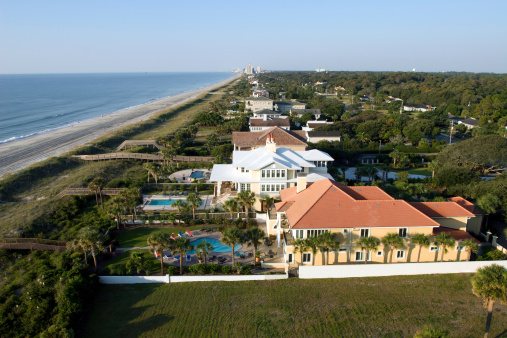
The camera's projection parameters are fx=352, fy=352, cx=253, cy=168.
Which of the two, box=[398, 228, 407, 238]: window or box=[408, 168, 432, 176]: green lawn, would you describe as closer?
box=[398, 228, 407, 238]: window

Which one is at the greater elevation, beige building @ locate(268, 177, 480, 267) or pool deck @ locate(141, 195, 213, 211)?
beige building @ locate(268, 177, 480, 267)

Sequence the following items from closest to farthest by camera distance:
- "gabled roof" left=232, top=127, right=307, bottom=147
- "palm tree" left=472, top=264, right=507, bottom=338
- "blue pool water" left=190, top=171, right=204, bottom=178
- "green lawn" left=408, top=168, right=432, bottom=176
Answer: "palm tree" left=472, top=264, right=507, bottom=338
"blue pool water" left=190, top=171, right=204, bottom=178
"gabled roof" left=232, top=127, right=307, bottom=147
"green lawn" left=408, top=168, right=432, bottom=176

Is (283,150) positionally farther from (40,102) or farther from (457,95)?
(40,102)

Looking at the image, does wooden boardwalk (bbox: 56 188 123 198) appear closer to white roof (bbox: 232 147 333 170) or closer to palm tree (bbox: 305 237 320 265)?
white roof (bbox: 232 147 333 170)

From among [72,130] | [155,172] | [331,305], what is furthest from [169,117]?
[331,305]

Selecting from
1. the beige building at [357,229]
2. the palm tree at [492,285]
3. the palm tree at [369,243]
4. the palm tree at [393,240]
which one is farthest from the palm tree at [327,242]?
the palm tree at [492,285]

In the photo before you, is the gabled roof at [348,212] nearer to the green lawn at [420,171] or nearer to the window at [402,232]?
the window at [402,232]

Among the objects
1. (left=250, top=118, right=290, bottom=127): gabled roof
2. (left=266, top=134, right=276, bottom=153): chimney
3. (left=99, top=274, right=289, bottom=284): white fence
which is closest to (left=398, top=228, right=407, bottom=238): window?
(left=99, top=274, right=289, bottom=284): white fence
